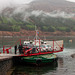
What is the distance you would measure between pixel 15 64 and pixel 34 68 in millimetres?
4112

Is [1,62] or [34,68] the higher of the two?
[1,62]

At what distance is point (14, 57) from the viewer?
32312 millimetres

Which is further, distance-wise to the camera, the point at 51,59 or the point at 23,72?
the point at 51,59

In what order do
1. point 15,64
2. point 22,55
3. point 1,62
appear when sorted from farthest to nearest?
1. point 15,64
2. point 22,55
3. point 1,62

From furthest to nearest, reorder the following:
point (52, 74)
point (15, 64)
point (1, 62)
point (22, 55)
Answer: point (15, 64)
point (22, 55)
point (52, 74)
point (1, 62)

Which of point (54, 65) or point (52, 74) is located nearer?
point (52, 74)

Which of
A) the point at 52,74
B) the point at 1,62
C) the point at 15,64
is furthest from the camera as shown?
the point at 15,64

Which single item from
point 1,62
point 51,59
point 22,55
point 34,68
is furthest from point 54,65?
point 1,62

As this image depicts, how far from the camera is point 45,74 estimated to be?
1120 inches

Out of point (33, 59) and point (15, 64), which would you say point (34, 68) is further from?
point (15, 64)

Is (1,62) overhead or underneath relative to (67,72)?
overhead

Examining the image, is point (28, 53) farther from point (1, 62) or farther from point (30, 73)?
point (1, 62)

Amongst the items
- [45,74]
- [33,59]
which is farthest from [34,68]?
[45,74]

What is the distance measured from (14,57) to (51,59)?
278 inches
